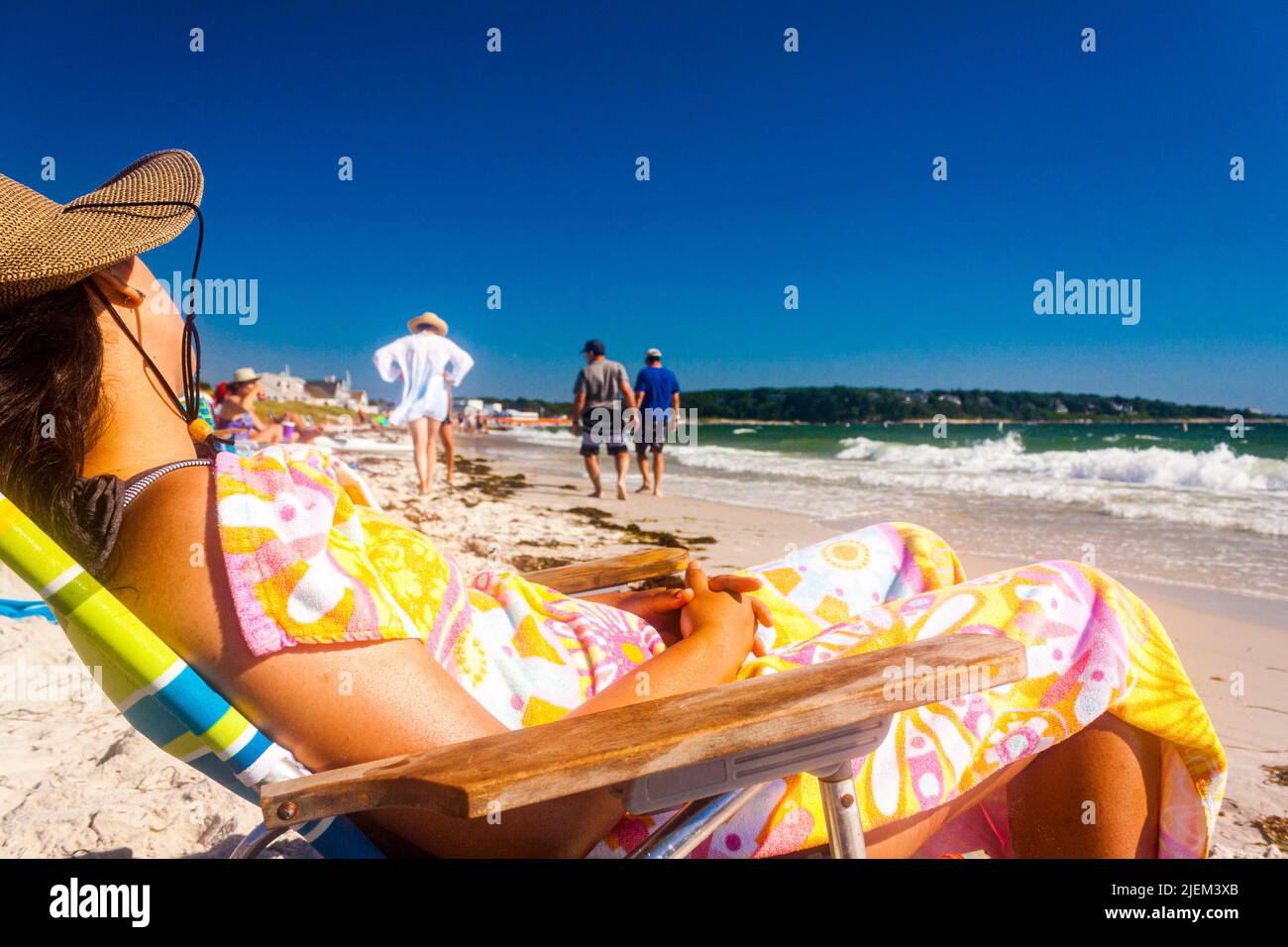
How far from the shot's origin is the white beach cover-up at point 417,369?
354 inches

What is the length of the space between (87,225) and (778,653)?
4.55 ft

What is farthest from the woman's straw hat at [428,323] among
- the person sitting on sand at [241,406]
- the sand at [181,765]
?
the sand at [181,765]

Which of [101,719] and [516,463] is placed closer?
[101,719]

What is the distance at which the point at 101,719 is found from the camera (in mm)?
2764

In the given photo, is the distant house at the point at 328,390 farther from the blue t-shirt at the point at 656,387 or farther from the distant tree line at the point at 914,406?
the blue t-shirt at the point at 656,387

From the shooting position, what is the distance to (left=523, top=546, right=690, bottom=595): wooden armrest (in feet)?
7.01

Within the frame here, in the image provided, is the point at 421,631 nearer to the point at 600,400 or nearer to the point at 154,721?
the point at 154,721

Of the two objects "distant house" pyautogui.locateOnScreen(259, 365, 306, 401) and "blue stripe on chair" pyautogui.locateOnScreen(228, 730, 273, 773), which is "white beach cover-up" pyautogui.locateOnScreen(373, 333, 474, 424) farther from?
"distant house" pyautogui.locateOnScreen(259, 365, 306, 401)

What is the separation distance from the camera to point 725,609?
5.13 ft

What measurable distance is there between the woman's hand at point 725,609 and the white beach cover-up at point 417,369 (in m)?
7.76

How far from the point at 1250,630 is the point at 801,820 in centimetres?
423
